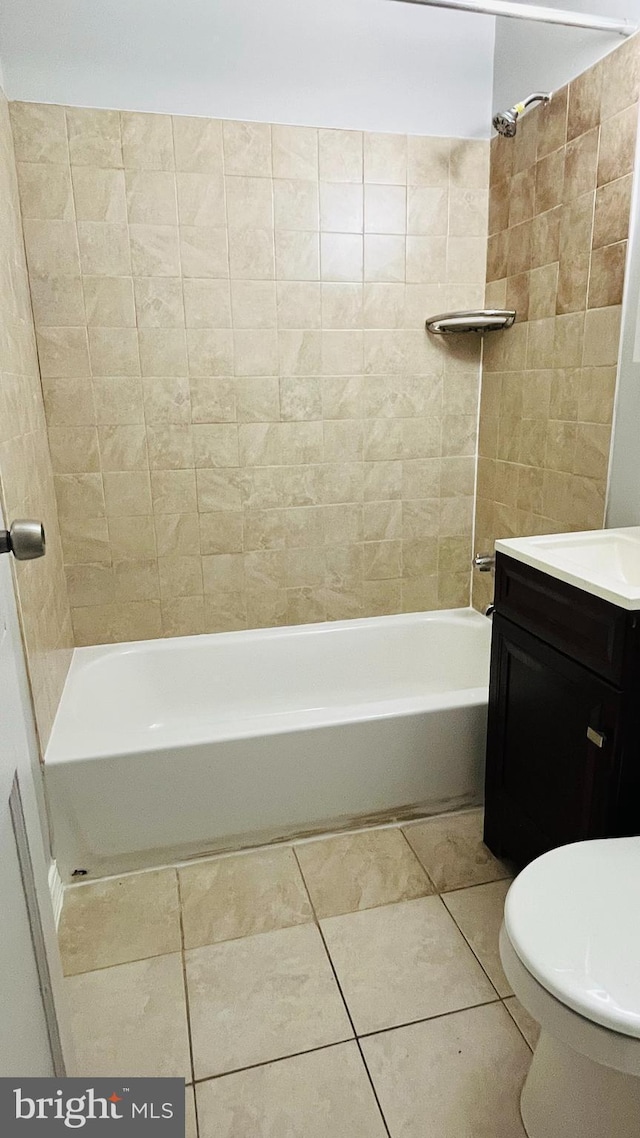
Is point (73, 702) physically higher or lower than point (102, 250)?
lower

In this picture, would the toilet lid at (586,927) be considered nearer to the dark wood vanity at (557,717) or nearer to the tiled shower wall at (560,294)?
the dark wood vanity at (557,717)

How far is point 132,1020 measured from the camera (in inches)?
53.4

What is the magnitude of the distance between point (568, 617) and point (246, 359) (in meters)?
1.38

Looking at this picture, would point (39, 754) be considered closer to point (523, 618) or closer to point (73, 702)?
point (73, 702)

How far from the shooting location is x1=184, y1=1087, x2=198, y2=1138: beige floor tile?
45.1 inches

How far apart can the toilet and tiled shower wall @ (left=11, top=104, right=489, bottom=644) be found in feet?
4.92

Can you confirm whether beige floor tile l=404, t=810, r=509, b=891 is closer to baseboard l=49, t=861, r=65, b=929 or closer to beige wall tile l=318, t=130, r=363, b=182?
baseboard l=49, t=861, r=65, b=929

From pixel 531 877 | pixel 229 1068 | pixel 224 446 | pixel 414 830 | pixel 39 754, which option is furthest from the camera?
pixel 224 446

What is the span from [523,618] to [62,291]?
1647 millimetres

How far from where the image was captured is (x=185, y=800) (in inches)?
69.1

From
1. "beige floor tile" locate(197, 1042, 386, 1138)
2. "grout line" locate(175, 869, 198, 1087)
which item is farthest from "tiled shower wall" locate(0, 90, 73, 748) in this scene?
"beige floor tile" locate(197, 1042, 386, 1138)

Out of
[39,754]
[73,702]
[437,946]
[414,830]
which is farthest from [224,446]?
[437,946]

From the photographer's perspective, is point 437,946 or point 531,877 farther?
point 437,946

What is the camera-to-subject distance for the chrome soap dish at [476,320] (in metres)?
2.10
